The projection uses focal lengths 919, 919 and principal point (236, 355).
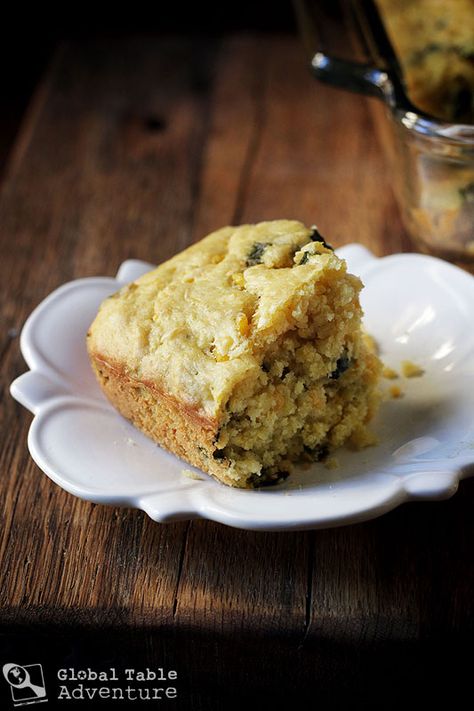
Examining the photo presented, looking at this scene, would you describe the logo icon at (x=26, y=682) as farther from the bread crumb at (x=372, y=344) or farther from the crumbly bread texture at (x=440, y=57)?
the crumbly bread texture at (x=440, y=57)

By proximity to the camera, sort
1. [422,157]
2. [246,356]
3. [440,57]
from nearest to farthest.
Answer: [246,356] → [422,157] → [440,57]

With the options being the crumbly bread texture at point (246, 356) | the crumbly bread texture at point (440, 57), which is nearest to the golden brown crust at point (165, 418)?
the crumbly bread texture at point (246, 356)

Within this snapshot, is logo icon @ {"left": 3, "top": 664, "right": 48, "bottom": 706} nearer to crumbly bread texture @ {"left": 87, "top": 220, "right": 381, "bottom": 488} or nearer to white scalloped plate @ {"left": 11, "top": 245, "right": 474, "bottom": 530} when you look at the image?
white scalloped plate @ {"left": 11, "top": 245, "right": 474, "bottom": 530}

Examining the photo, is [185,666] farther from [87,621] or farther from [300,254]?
[300,254]

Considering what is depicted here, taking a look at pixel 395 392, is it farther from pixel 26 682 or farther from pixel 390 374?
pixel 26 682

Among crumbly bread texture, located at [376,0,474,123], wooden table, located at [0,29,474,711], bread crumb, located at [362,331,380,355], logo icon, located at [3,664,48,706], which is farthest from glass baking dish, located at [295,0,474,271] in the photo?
logo icon, located at [3,664,48,706]

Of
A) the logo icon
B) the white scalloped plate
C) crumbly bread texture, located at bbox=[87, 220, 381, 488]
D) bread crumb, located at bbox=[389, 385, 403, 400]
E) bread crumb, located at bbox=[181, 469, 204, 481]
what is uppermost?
crumbly bread texture, located at bbox=[87, 220, 381, 488]

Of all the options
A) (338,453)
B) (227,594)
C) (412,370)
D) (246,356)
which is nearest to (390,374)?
(412,370)
